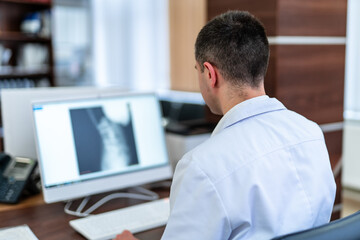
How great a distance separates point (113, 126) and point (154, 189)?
0.37 metres

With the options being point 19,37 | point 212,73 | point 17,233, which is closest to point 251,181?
point 212,73

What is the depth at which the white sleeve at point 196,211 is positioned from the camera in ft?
3.07

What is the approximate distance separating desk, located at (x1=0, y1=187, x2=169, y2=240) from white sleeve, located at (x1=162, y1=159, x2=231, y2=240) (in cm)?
46

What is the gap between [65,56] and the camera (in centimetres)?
541

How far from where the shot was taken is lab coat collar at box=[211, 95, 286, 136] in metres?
1.09

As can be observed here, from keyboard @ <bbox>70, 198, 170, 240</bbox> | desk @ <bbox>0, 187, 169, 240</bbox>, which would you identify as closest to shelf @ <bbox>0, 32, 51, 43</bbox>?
desk @ <bbox>0, 187, 169, 240</bbox>

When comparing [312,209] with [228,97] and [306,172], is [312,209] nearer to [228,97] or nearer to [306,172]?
[306,172]

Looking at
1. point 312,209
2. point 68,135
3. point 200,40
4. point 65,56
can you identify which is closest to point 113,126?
point 68,135

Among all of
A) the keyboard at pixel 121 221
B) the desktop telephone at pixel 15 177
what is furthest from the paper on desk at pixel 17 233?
the desktop telephone at pixel 15 177

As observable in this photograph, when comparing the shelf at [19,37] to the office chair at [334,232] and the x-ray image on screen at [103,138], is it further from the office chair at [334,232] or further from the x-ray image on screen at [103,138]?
the office chair at [334,232]

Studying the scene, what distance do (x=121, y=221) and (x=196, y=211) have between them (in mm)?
615

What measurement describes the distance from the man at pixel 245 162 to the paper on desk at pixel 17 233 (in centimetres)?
59

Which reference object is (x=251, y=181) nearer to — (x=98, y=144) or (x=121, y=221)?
(x=121, y=221)

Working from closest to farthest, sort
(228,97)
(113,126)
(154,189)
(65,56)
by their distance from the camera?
(228,97)
(113,126)
(154,189)
(65,56)
